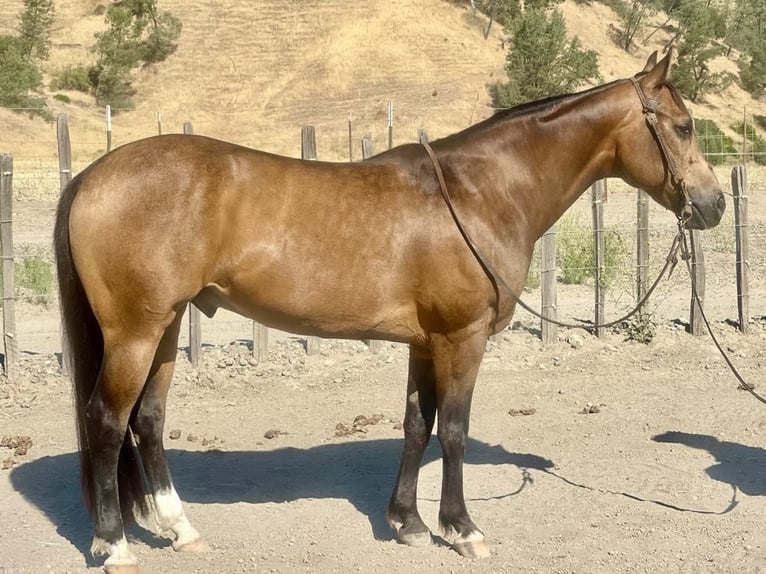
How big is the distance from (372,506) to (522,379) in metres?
2.94

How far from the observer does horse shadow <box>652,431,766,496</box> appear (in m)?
5.50

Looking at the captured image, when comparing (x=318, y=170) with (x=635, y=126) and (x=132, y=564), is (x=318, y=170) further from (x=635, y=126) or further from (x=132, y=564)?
(x=132, y=564)

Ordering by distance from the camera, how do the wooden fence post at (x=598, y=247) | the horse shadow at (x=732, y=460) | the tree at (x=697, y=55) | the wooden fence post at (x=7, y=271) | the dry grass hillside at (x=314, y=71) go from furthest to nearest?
1. the tree at (x=697, y=55)
2. the dry grass hillside at (x=314, y=71)
3. the wooden fence post at (x=598, y=247)
4. the wooden fence post at (x=7, y=271)
5. the horse shadow at (x=732, y=460)

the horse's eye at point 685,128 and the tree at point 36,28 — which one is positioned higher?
the horse's eye at point 685,128

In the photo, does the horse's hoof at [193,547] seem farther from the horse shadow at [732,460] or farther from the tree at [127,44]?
the tree at [127,44]

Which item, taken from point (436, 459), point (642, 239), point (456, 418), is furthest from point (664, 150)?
point (642, 239)

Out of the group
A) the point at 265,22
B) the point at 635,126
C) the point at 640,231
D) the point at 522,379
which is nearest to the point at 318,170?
the point at 635,126

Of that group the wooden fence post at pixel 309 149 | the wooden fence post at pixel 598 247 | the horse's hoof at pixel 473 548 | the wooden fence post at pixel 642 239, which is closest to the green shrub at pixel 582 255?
the wooden fence post at pixel 642 239

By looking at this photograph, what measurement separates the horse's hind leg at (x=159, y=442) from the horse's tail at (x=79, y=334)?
0.11 m

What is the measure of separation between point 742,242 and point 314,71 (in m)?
30.5

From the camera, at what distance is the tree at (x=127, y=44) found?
1518 inches

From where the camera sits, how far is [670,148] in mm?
4578

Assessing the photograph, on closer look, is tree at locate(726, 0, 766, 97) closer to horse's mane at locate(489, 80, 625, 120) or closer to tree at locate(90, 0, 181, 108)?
tree at locate(90, 0, 181, 108)

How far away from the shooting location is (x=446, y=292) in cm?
440
